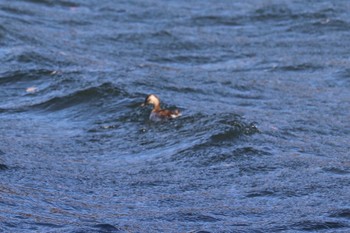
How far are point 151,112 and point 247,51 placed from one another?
199 inches

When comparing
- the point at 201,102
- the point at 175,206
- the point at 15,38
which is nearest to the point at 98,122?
the point at 201,102

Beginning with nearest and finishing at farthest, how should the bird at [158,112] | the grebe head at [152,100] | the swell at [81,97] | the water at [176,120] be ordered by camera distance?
the water at [176,120], the bird at [158,112], the grebe head at [152,100], the swell at [81,97]

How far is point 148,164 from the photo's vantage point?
9.27 m

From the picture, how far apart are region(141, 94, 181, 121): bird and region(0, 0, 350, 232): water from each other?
0.36 ft

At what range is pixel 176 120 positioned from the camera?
432 inches

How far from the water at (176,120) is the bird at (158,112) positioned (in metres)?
0.11

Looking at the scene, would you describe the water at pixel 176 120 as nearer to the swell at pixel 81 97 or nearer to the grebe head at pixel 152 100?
the swell at pixel 81 97

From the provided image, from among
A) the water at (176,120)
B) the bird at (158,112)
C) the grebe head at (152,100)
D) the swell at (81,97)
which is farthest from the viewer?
the swell at (81,97)

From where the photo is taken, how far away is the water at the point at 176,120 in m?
7.66

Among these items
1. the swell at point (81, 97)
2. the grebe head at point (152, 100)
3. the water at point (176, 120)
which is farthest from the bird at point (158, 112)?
the swell at point (81, 97)

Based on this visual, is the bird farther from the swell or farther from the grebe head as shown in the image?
the swell

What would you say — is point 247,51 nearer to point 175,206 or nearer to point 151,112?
point 151,112

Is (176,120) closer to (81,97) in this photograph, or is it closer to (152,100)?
(152,100)

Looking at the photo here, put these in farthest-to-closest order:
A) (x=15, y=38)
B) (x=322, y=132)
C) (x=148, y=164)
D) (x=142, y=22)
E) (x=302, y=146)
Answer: (x=142, y=22)
(x=15, y=38)
(x=322, y=132)
(x=302, y=146)
(x=148, y=164)
